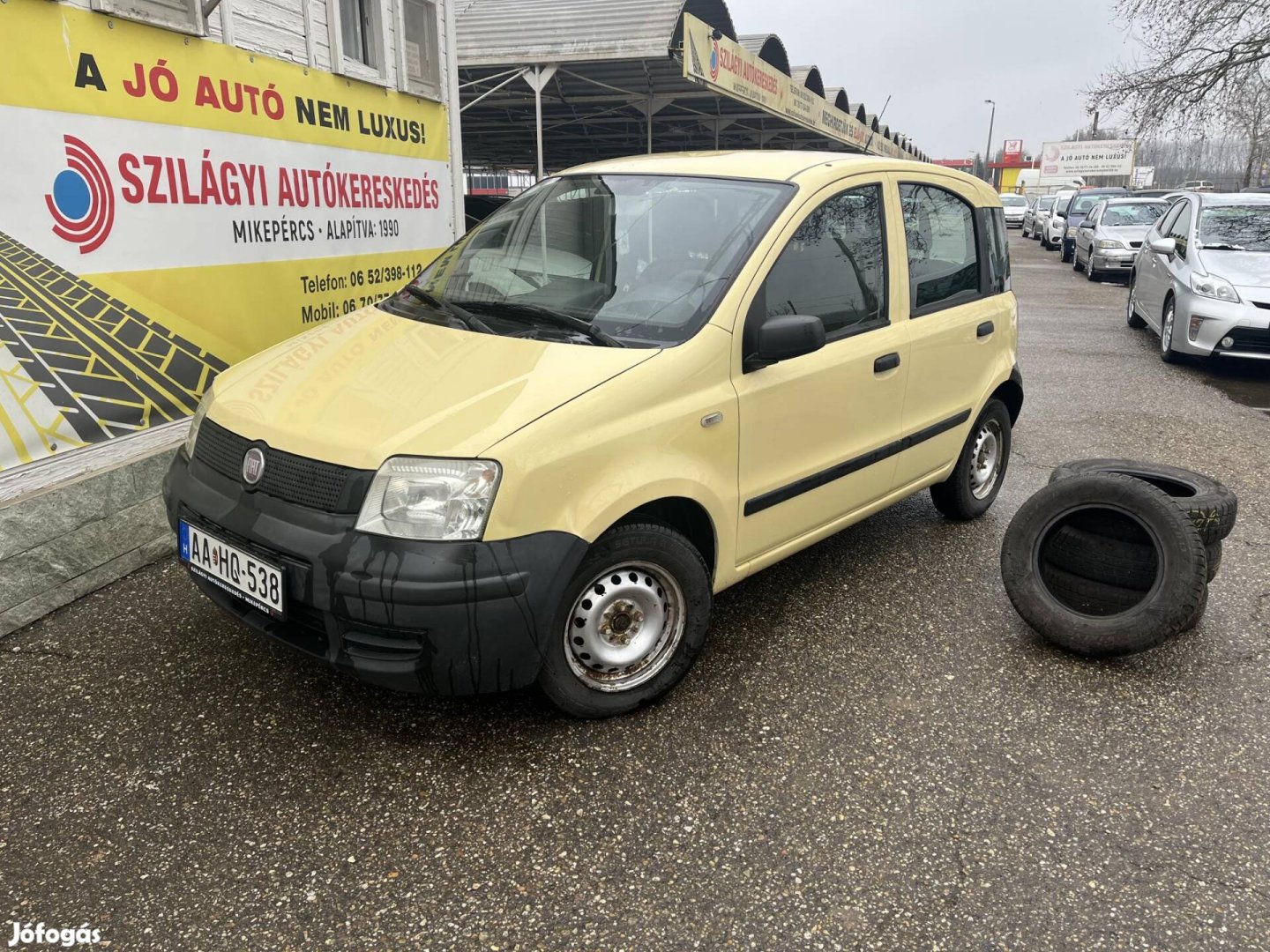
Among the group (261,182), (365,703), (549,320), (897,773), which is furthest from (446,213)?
(897,773)

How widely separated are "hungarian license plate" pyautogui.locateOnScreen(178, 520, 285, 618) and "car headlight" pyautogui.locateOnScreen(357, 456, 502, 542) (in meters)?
0.36

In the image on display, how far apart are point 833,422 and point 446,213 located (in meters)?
4.23

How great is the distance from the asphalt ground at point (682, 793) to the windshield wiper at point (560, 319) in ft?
4.16

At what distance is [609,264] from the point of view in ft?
11.2

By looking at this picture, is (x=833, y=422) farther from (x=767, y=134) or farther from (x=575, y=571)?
(x=767, y=134)

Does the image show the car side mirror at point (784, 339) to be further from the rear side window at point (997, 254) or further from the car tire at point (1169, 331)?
the car tire at point (1169, 331)

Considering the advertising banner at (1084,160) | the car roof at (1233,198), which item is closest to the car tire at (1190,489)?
the car roof at (1233,198)

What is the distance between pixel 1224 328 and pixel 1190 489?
5.90m

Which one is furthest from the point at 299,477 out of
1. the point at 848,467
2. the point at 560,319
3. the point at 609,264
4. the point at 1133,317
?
the point at 1133,317

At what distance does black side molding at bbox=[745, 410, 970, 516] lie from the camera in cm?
332

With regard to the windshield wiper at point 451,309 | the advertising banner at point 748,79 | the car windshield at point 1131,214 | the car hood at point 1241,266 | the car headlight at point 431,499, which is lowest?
the car headlight at point 431,499

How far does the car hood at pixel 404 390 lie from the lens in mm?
2596

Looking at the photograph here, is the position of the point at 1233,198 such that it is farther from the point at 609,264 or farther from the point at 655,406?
the point at 655,406

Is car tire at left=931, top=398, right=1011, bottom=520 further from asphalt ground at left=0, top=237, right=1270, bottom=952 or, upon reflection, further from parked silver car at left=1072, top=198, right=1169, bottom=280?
parked silver car at left=1072, top=198, right=1169, bottom=280
